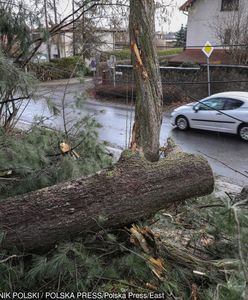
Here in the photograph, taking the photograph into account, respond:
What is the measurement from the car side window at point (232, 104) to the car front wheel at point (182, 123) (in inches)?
68.5

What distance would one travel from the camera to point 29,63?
650 cm

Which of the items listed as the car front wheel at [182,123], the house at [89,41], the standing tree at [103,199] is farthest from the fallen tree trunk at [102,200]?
the car front wheel at [182,123]

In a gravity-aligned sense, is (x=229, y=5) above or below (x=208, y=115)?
above

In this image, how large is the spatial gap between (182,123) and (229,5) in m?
14.0

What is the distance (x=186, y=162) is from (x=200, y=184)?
221 mm

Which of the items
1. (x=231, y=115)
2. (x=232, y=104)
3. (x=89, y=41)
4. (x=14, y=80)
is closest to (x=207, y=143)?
(x=231, y=115)

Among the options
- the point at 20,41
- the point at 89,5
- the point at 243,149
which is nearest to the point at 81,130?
the point at 20,41

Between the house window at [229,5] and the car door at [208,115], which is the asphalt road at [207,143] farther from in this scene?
the house window at [229,5]

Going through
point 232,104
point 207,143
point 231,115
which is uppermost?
point 232,104

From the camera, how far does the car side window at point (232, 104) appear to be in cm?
1193

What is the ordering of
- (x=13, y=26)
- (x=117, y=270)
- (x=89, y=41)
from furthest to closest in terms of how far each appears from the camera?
(x=89, y=41) < (x=13, y=26) < (x=117, y=270)

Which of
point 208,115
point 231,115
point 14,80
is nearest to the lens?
point 14,80

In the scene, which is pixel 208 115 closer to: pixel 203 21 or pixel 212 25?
pixel 212 25

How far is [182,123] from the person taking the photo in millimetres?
13680
